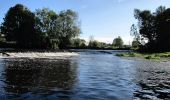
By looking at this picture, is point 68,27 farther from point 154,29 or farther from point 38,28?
point 154,29

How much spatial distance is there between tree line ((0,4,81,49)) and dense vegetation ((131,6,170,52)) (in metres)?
26.5

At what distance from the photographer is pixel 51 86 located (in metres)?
22.5

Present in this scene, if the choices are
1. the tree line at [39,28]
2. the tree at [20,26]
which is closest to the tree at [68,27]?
the tree line at [39,28]

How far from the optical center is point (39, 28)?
418ft

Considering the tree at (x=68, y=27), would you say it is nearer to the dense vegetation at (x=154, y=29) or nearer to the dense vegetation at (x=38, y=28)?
the dense vegetation at (x=38, y=28)

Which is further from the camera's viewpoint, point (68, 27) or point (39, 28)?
point (68, 27)

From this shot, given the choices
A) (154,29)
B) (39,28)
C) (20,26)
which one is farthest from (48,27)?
(154,29)

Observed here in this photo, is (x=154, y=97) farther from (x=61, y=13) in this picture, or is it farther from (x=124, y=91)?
(x=61, y=13)

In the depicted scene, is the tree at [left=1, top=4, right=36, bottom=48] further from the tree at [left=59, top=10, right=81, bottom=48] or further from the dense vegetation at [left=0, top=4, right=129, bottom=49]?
the tree at [left=59, top=10, right=81, bottom=48]

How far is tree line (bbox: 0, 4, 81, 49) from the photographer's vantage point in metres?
123

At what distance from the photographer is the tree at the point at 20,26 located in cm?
12156

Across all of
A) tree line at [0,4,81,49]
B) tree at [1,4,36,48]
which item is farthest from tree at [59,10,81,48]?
tree at [1,4,36,48]

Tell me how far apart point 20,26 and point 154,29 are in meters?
53.5

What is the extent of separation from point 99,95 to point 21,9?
374 ft
